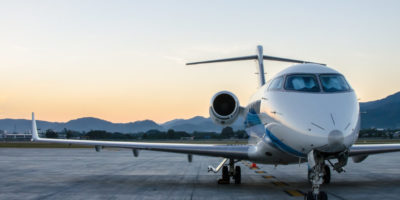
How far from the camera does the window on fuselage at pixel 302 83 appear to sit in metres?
9.43

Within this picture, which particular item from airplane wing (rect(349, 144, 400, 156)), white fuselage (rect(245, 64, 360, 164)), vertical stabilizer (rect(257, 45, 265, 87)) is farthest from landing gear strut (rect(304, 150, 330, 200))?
vertical stabilizer (rect(257, 45, 265, 87))

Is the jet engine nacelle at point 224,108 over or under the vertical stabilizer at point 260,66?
under

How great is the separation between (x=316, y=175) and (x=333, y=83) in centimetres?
222

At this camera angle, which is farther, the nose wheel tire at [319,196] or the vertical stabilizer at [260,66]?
the vertical stabilizer at [260,66]

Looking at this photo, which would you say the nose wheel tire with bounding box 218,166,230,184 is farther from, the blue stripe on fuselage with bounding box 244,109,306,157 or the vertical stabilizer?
the vertical stabilizer

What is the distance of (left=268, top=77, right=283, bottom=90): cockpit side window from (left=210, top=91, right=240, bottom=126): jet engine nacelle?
3.79 meters

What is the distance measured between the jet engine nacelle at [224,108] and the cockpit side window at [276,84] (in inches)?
149

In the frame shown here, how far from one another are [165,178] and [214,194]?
13.6 ft

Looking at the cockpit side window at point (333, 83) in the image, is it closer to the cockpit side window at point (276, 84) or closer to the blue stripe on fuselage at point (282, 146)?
the cockpit side window at point (276, 84)

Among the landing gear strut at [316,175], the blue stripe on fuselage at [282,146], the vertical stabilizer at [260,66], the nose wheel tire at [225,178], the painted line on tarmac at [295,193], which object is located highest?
the vertical stabilizer at [260,66]

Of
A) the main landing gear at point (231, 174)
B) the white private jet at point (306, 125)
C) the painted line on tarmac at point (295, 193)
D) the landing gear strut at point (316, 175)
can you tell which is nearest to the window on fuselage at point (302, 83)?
the white private jet at point (306, 125)

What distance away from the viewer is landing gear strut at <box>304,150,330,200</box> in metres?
8.23

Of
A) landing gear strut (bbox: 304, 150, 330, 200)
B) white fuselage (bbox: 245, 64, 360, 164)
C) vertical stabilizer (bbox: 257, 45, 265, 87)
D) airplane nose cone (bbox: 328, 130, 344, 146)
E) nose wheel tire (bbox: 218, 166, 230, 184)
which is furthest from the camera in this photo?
vertical stabilizer (bbox: 257, 45, 265, 87)

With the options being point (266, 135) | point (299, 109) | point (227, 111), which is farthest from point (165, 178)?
point (299, 109)
